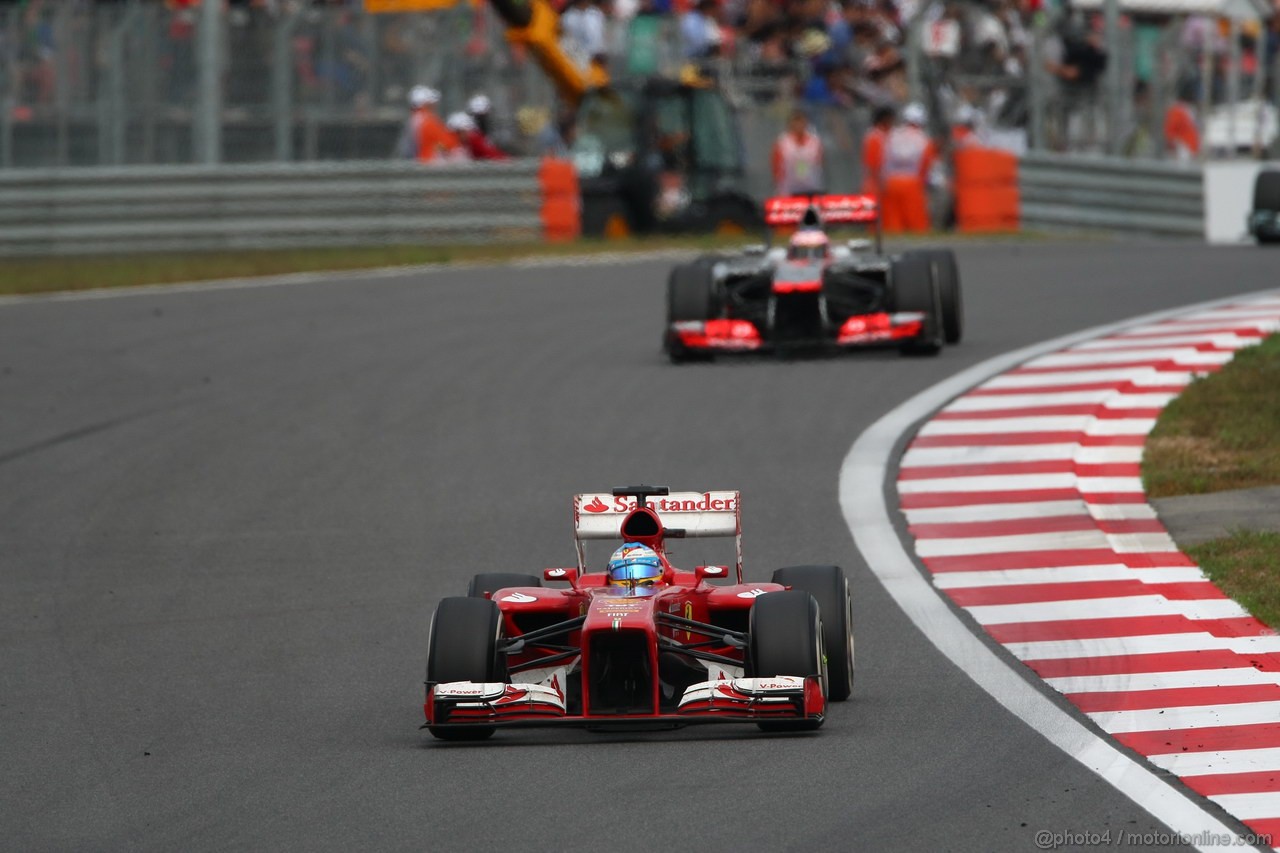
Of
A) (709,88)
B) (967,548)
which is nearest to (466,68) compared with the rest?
(709,88)

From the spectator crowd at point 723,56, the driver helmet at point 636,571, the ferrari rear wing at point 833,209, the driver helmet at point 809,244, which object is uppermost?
the spectator crowd at point 723,56

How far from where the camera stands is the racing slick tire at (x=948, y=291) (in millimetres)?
16094

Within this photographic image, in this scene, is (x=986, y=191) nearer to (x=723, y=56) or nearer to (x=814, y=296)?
(x=723, y=56)

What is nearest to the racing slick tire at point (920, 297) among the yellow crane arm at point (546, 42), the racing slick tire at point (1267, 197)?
the racing slick tire at point (1267, 197)

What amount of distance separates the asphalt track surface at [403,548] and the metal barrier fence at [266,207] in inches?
99.8

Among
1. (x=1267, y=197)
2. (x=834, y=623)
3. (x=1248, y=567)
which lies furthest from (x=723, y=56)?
(x=834, y=623)

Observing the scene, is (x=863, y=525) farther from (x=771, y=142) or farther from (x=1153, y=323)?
(x=771, y=142)

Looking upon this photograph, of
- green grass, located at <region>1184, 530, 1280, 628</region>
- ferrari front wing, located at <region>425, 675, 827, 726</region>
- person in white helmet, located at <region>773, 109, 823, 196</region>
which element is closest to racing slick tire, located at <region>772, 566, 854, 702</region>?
ferrari front wing, located at <region>425, 675, 827, 726</region>

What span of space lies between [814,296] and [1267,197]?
8513mm

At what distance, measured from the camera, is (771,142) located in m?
27.1

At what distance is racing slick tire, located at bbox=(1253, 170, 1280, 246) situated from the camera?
22.7m

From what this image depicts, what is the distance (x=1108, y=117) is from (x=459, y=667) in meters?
19.9

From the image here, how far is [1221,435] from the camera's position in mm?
12484

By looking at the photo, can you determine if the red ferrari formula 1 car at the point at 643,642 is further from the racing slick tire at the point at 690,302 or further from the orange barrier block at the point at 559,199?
the orange barrier block at the point at 559,199
